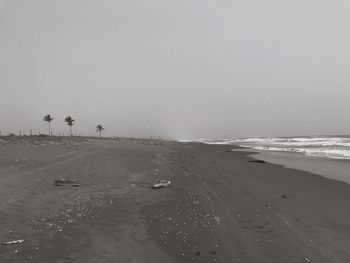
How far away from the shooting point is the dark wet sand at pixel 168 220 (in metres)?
9.11

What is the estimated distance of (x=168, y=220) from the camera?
39.7 ft

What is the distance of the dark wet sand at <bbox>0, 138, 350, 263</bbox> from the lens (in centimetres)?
911

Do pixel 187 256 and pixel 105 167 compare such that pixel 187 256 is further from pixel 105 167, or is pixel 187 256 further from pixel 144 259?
pixel 105 167

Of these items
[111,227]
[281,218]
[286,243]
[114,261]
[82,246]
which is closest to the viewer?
[114,261]

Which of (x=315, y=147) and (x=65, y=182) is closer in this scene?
(x=65, y=182)

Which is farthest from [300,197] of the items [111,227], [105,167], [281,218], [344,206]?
[105,167]

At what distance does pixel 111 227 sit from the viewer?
11125 mm

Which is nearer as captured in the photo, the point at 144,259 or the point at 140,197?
the point at 144,259

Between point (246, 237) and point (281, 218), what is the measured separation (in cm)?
275

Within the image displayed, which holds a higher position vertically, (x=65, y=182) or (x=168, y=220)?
(x=65, y=182)

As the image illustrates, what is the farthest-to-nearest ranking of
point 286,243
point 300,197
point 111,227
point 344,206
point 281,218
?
point 300,197 → point 344,206 → point 281,218 → point 111,227 → point 286,243

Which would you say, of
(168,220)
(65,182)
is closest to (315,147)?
(65,182)

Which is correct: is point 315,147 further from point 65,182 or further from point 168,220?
point 168,220

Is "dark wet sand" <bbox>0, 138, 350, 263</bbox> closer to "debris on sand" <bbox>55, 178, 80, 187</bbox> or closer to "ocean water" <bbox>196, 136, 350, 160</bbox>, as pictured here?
"debris on sand" <bbox>55, 178, 80, 187</bbox>
